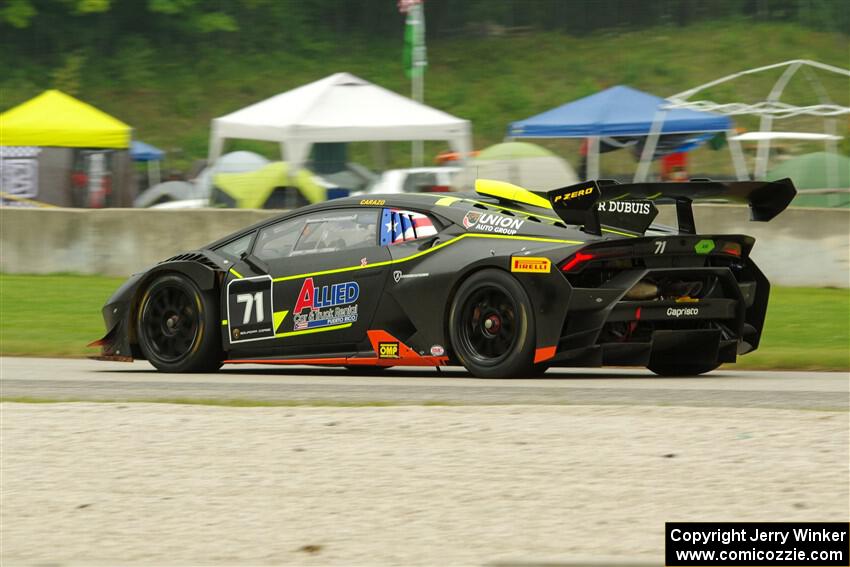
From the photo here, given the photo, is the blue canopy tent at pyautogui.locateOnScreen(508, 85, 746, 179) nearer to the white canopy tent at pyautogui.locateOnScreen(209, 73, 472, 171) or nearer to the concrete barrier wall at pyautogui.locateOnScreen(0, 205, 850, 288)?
the white canopy tent at pyautogui.locateOnScreen(209, 73, 472, 171)

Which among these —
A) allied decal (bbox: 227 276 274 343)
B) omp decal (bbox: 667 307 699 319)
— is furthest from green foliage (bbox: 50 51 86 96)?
omp decal (bbox: 667 307 699 319)

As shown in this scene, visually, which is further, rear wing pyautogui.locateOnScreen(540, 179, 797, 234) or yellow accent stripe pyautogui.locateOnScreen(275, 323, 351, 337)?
yellow accent stripe pyautogui.locateOnScreen(275, 323, 351, 337)

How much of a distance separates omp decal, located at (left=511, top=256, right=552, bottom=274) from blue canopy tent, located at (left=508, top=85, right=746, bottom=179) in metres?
15.4

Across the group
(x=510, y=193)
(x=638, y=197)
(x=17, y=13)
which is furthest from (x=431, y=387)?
(x=17, y=13)

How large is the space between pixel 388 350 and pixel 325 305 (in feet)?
1.95

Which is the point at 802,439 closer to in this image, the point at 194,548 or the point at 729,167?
the point at 194,548

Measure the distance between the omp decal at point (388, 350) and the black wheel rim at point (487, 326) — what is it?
1.83 feet

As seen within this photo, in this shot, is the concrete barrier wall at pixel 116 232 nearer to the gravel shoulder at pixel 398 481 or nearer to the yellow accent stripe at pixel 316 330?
the yellow accent stripe at pixel 316 330

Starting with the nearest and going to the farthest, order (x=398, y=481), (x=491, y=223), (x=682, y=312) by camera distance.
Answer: (x=398, y=481) → (x=682, y=312) → (x=491, y=223)

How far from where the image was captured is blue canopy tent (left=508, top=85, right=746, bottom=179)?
24.8 metres

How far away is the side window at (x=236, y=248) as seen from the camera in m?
10.6

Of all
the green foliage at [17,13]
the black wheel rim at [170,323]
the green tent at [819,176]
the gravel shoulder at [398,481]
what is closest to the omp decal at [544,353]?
the gravel shoulder at [398,481]

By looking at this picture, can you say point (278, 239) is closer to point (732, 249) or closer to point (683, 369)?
point (683, 369)

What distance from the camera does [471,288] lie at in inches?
366
